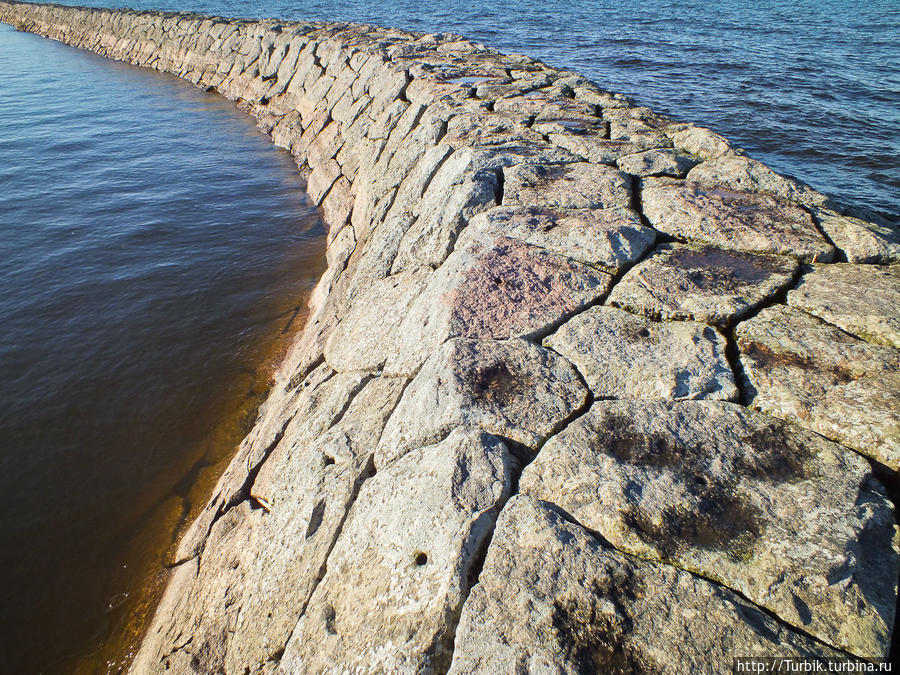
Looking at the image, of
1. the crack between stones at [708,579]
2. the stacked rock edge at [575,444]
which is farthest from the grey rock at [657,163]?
the crack between stones at [708,579]

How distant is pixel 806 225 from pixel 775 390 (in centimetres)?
151

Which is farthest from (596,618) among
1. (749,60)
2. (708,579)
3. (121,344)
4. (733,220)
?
(749,60)

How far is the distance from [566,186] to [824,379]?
205 cm

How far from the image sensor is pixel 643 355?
7.30ft

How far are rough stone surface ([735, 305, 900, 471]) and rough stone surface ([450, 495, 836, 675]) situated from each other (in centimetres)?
81

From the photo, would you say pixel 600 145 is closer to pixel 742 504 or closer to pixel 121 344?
pixel 742 504

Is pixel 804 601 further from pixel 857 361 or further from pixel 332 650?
pixel 332 650

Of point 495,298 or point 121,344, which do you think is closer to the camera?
point 495,298

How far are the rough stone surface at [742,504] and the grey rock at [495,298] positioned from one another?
65 centimetres

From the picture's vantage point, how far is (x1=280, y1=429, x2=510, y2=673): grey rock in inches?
60.7

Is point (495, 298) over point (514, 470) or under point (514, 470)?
over

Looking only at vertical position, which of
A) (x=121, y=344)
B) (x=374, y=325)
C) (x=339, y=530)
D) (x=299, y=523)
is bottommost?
(x=121, y=344)

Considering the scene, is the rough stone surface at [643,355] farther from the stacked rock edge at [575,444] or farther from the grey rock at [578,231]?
the grey rock at [578,231]

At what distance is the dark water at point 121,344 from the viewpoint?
130 inches
